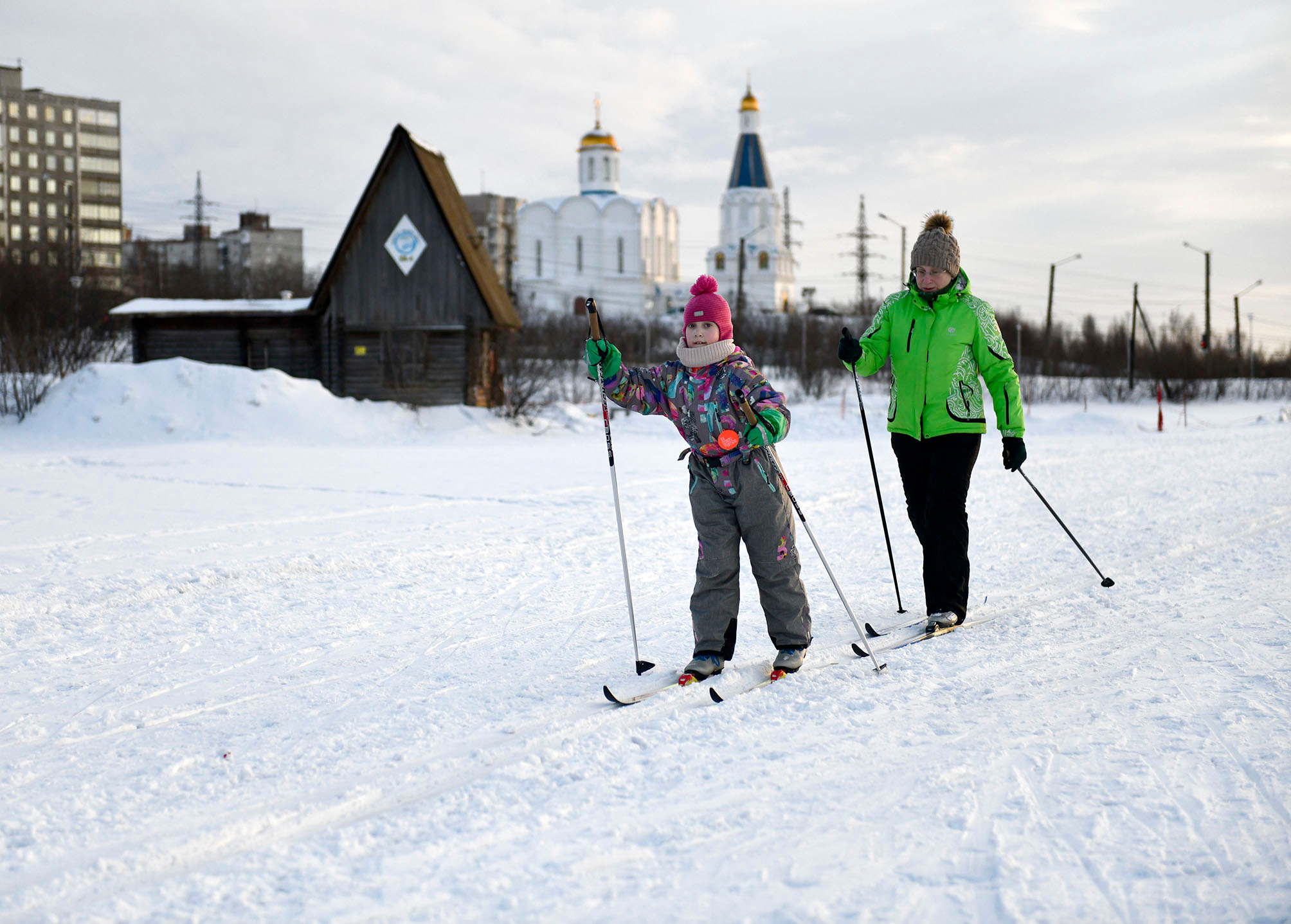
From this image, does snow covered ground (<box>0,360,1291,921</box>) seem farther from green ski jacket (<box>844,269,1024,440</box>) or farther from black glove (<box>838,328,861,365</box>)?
black glove (<box>838,328,861,365</box>)

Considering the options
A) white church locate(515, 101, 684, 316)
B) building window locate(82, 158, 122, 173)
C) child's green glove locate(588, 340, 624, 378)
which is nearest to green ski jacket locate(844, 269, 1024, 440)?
child's green glove locate(588, 340, 624, 378)

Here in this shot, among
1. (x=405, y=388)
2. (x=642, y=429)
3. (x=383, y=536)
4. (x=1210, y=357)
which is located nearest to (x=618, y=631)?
(x=383, y=536)

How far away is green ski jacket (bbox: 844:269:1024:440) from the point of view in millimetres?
4863

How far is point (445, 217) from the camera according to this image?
74.0 feet

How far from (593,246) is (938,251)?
7216cm

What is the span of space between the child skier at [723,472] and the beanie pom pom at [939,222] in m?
1.55

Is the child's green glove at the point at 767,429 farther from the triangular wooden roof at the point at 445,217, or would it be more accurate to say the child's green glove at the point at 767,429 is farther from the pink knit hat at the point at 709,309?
the triangular wooden roof at the point at 445,217

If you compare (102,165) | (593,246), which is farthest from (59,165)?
(593,246)

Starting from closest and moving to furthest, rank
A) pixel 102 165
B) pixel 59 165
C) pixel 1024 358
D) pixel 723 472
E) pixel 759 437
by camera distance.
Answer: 1. pixel 759 437
2. pixel 723 472
3. pixel 1024 358
4. pixel 59 165
5. pixel 102 165

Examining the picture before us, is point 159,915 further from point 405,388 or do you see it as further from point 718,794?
point 405,388

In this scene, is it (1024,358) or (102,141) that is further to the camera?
(102,141)

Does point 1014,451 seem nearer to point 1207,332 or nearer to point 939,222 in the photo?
point 939,222

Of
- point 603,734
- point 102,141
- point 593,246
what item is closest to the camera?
point 603,734

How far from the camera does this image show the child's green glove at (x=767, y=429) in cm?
389
